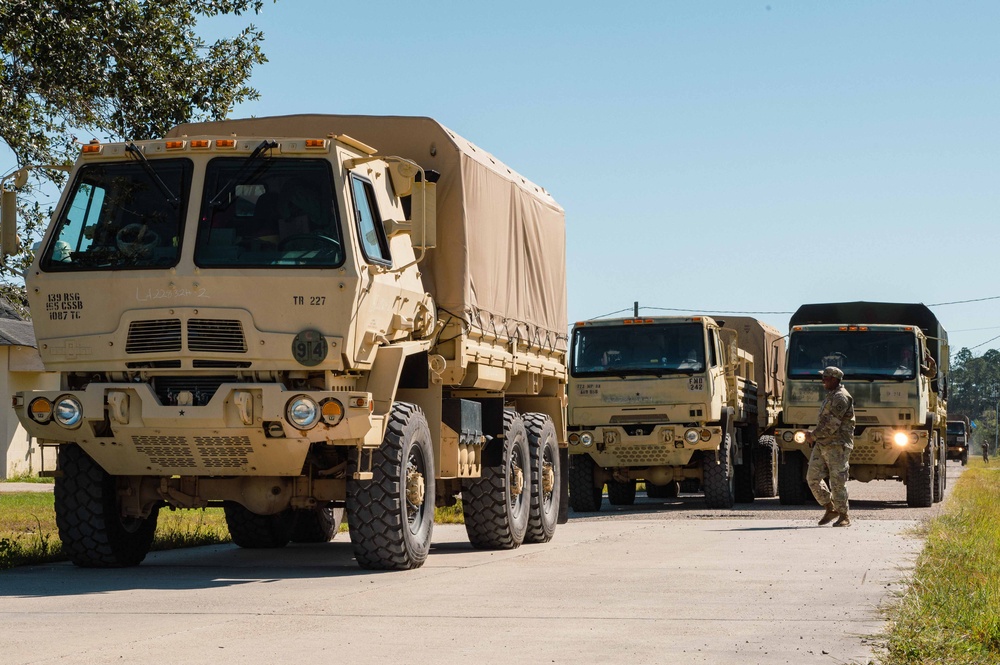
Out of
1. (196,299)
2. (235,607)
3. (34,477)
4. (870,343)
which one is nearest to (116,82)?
(196,299)

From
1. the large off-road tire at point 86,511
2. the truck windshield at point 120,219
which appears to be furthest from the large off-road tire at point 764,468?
the truck windshield at point 120,219

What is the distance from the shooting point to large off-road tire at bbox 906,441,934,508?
23.7 meters

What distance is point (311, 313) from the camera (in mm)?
11078

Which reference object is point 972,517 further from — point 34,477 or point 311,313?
point 34,477

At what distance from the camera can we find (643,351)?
2331 centimetres

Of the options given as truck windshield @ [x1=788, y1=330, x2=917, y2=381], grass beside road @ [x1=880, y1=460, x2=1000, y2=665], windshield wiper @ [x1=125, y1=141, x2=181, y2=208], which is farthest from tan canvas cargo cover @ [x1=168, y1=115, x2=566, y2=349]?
truck windshield @ [x1=788, y1=330, x2=917, y2=381]

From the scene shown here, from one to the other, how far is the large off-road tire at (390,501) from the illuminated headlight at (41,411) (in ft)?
7.26

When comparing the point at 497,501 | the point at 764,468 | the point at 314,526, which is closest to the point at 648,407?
the point at 764,468

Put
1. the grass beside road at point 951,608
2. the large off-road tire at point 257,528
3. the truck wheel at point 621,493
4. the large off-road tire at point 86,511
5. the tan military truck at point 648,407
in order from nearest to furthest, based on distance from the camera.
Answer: the grass beside road at point 951,608, the large off-road tire at point 86,511, the large off-road tire at point 257,528, the tan military truck at point 648,407, the truck wheel at point 621,493

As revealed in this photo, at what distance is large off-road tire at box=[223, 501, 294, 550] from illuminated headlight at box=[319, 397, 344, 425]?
392 centimetres

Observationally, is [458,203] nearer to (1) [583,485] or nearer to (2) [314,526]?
(2) [314,526]

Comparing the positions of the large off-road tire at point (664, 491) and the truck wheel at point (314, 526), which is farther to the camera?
the large off-road tire at point (664, 491)

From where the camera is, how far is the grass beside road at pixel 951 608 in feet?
24.2

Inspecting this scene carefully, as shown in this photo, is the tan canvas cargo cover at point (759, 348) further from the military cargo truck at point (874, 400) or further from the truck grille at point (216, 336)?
the truck grille at point (216, 336)
